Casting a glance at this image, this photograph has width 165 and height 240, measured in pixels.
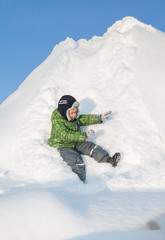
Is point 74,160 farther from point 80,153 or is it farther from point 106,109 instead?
point 106,109

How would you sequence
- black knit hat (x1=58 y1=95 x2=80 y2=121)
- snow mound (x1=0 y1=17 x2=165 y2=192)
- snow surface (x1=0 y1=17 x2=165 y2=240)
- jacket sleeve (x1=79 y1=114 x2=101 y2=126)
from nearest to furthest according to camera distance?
snow surface (x1=0 y1=17 x2=165 y2=240)
snow mound (x1=0 y1=17 x2=165 y2=192)
black knit hat (x1=58 y1=95 x2=80 y2=121)
jacket sleeve (x1=79 y1=114 x2=101 y2=126)

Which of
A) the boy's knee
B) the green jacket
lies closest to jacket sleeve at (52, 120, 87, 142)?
the green jacket

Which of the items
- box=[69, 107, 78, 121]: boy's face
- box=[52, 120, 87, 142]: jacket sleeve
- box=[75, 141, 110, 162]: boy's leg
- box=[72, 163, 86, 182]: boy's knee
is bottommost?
box=[72, 163, 86, 182]: boy's knee

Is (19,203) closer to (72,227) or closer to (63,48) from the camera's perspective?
(72,227)

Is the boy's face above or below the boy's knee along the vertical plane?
above

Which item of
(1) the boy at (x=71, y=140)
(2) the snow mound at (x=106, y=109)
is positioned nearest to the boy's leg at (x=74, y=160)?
(1) the boy at (x=71, y=140)

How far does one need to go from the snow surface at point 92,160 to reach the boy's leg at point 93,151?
0.40 feet

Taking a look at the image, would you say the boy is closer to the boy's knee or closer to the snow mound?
the boy's knee

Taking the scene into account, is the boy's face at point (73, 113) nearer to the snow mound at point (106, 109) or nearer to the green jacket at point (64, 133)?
the green jacket at point (64, 133)

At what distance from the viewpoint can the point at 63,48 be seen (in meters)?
8.65

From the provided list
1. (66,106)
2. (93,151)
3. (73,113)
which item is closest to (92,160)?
(93,151)

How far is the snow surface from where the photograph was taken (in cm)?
192

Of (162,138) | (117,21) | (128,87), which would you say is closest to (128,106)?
(128,87)

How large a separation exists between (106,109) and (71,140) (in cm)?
161
